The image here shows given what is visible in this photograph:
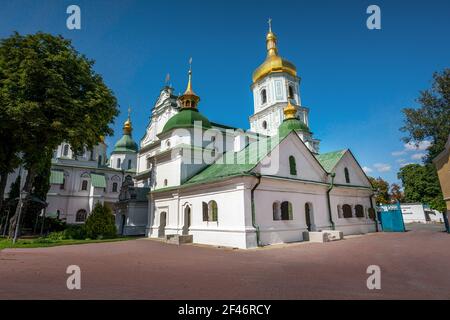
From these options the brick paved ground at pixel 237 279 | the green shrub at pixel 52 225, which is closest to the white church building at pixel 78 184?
the green shrub at pixel 52 225

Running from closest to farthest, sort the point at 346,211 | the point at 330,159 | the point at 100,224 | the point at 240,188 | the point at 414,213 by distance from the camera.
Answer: the point at 240,188, the point at 100,224, the point at 346,211, the point at 330,159, the point at 414,213

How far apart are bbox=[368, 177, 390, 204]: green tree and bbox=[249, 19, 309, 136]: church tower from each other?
1173 inches

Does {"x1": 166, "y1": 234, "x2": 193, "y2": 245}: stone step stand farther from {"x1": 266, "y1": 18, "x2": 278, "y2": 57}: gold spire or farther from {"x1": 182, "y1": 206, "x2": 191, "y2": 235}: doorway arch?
{"x1": 266, "y1": 18, "x2": 278, "y2": 57}: gold spire

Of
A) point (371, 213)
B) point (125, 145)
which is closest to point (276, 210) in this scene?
point (371, 213)

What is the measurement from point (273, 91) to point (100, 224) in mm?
32861

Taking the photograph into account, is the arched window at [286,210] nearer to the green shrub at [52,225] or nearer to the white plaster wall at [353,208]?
the white plaster wall at [353,208]

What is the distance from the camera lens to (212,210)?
54.1 feet

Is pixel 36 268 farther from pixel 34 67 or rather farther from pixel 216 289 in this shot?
pixel 34 67

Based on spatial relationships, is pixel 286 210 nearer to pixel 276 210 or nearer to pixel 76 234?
pixel 276 210

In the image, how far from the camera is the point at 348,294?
5.32m
